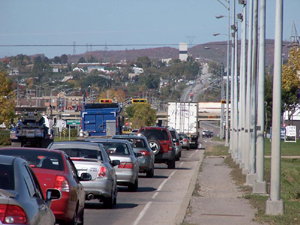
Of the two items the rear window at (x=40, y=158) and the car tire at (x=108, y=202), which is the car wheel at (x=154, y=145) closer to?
the car tire at (x=108, y=202)

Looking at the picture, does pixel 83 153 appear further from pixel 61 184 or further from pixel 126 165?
pixel 61 184

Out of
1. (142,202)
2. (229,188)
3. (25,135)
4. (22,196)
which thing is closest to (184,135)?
(25,135)

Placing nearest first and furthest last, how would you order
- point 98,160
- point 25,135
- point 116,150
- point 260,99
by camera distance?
point 98,160
point 260,99
point 116,150
point 25,135

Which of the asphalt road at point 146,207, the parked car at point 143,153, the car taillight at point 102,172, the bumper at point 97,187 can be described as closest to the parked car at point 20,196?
the asphalt road at point 146,207

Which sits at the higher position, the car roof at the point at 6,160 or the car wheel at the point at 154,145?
the car roof at the point at 6,160

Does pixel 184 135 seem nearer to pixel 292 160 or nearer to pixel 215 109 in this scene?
pixel 292 160

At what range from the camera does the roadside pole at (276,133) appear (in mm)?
13273

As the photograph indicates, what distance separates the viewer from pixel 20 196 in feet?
21.2

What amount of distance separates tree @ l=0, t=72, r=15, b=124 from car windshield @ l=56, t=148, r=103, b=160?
141 feet

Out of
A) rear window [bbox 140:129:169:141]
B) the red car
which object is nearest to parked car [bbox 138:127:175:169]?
rear window [bbox 140:129:169:141]

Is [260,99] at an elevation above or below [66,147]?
above

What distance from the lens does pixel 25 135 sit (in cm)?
4344

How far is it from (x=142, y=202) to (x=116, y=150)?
3627 mm

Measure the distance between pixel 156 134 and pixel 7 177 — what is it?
2503 centimetres
